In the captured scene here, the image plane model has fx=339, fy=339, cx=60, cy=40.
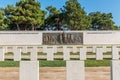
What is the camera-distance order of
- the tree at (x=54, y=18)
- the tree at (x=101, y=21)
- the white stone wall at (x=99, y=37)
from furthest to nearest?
the tree at (x=101, y=21), the tree at (x=54, y=18), the white stone wall at (x=99, y=37)

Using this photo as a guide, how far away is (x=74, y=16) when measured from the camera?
44.6 meters

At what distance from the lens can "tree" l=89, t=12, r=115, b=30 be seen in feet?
199

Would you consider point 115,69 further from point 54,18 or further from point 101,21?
point 101,21

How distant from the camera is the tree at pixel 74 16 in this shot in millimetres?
44625

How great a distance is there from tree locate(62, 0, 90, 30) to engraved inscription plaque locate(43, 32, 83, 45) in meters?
9.76

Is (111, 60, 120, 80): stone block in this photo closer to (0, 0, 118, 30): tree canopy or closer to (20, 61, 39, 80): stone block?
(20, 61, 39, 80): stone block

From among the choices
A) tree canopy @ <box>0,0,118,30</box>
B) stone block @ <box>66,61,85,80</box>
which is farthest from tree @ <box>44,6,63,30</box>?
stone block @ <box>66,61,85,80</box>

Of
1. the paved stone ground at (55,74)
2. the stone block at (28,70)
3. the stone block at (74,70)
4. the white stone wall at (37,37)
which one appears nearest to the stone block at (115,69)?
the stone block at (74,70)

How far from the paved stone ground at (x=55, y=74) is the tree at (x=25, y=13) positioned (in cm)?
3417

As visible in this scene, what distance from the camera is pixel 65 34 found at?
1357 inches

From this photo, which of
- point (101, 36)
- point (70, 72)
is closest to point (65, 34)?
point (101, 36)

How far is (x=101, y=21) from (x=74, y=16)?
17.1m

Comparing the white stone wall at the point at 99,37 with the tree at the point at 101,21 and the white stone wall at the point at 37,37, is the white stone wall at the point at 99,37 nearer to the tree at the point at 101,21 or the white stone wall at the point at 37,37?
the white stone wall at the point at 37,37

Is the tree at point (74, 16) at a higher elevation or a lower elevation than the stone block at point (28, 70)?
higher
